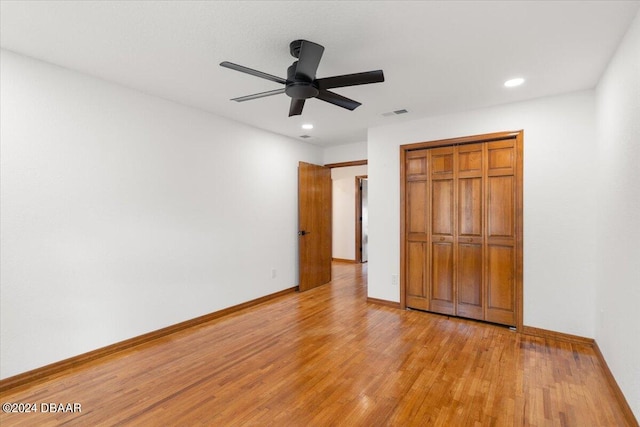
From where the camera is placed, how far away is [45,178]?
2562 millimetres

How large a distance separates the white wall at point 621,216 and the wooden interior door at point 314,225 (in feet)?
12.2

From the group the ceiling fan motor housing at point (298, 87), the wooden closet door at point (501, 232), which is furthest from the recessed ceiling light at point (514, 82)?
the ceiling fan motor housing at point (298, 87)

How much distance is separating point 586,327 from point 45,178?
5163mm

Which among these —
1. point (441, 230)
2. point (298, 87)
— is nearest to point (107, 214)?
point (298, 87)

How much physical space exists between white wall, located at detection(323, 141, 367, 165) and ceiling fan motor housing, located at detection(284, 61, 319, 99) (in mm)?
3253

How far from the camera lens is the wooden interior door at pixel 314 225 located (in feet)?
17.1

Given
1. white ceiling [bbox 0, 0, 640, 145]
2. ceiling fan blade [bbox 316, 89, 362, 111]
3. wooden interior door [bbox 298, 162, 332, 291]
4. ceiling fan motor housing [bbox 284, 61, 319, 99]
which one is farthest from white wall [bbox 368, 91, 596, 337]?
wooden interior door [bbox 298, 162, 332, 291]

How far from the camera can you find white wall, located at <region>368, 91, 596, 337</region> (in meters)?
3.12

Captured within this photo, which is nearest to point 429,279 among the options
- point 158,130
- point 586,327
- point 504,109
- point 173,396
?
point 586,327

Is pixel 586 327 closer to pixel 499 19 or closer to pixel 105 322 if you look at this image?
pixel 499 19

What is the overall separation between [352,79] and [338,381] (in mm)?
2264

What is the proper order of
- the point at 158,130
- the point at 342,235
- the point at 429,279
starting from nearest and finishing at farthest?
the point at 158,130 < the point at 429,279 < the point at 342,235

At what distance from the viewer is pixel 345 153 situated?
18.6 ft

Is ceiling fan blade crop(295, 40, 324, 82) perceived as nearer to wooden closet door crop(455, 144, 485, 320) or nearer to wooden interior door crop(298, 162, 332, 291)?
wooden closet door crop(455, 144, 485, 320)
